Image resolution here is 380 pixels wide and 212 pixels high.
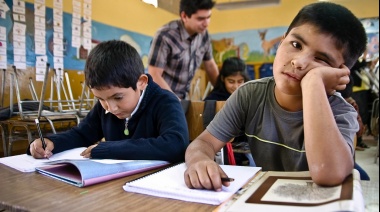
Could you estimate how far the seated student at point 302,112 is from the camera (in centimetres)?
57

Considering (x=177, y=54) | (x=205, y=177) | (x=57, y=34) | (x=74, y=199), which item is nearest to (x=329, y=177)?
(x=205, y=177)

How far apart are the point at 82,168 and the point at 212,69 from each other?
1769 mm

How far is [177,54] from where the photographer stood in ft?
6.22

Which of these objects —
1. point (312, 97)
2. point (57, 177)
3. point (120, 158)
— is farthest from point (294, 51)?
point (57, 177)

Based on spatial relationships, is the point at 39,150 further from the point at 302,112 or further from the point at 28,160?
the point at 302,112

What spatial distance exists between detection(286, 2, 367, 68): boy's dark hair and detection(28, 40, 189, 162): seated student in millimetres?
457

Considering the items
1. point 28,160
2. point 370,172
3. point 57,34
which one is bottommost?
point 370,172

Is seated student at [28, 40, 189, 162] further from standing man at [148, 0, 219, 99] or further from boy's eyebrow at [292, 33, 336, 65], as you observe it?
standing man at [148, 0, 219, 99]

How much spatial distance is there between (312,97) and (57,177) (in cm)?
55

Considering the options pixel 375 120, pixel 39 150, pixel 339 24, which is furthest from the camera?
pixel 375 120

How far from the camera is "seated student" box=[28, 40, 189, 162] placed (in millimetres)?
807

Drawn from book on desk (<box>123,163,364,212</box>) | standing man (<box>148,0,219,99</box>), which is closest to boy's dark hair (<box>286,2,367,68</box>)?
book on desk (<box>123,163,364,212</box>)

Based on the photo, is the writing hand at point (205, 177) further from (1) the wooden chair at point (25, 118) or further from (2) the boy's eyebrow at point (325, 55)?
(1) the wooden chair at point (25, 118)

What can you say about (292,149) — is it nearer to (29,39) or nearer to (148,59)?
(29,39)
